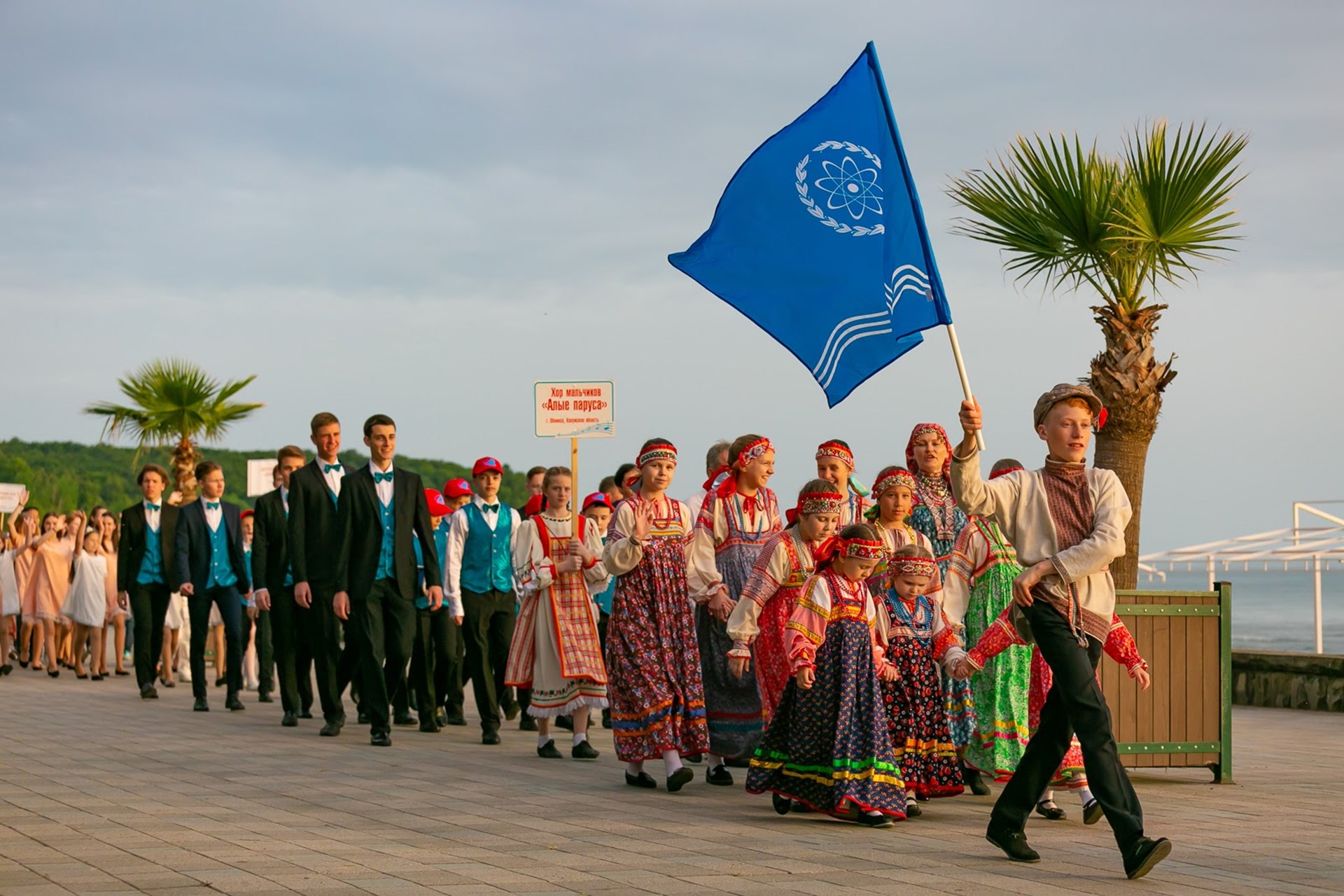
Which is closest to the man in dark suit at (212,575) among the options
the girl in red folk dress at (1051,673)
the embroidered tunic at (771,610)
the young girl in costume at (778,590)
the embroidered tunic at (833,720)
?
the embroidered tunic at (771,610)

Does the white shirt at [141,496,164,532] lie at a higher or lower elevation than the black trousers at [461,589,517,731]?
higher

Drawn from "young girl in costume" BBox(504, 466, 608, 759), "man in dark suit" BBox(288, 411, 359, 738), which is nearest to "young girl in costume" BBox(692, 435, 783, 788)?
"young girl in costume" BBox(504, 466, 608, 759)

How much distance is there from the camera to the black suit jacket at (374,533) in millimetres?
11625

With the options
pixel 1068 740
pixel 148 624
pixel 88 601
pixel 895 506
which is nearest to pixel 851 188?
pixel 895 506

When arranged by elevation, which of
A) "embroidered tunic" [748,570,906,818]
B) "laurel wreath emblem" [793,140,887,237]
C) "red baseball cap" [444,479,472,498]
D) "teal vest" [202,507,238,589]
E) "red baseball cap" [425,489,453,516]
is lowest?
"embroidered tunic" [748,570,906,818]

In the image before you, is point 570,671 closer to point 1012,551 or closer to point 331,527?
point 331,527

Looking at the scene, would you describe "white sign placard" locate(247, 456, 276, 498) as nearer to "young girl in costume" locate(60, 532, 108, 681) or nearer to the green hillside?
"young girl in costume" locate(60, 532, 108, 681)

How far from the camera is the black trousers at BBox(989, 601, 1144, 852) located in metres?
6.30

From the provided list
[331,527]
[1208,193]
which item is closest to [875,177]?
[331,527]

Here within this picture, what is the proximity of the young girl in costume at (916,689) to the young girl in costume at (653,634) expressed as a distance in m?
1.51

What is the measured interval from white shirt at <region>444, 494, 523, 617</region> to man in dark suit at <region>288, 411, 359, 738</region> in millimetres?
890

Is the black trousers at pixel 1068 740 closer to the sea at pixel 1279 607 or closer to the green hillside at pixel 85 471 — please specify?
the sea at pixel 1279 607

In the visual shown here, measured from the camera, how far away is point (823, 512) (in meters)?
8.87

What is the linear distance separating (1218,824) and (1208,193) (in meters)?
8.27
